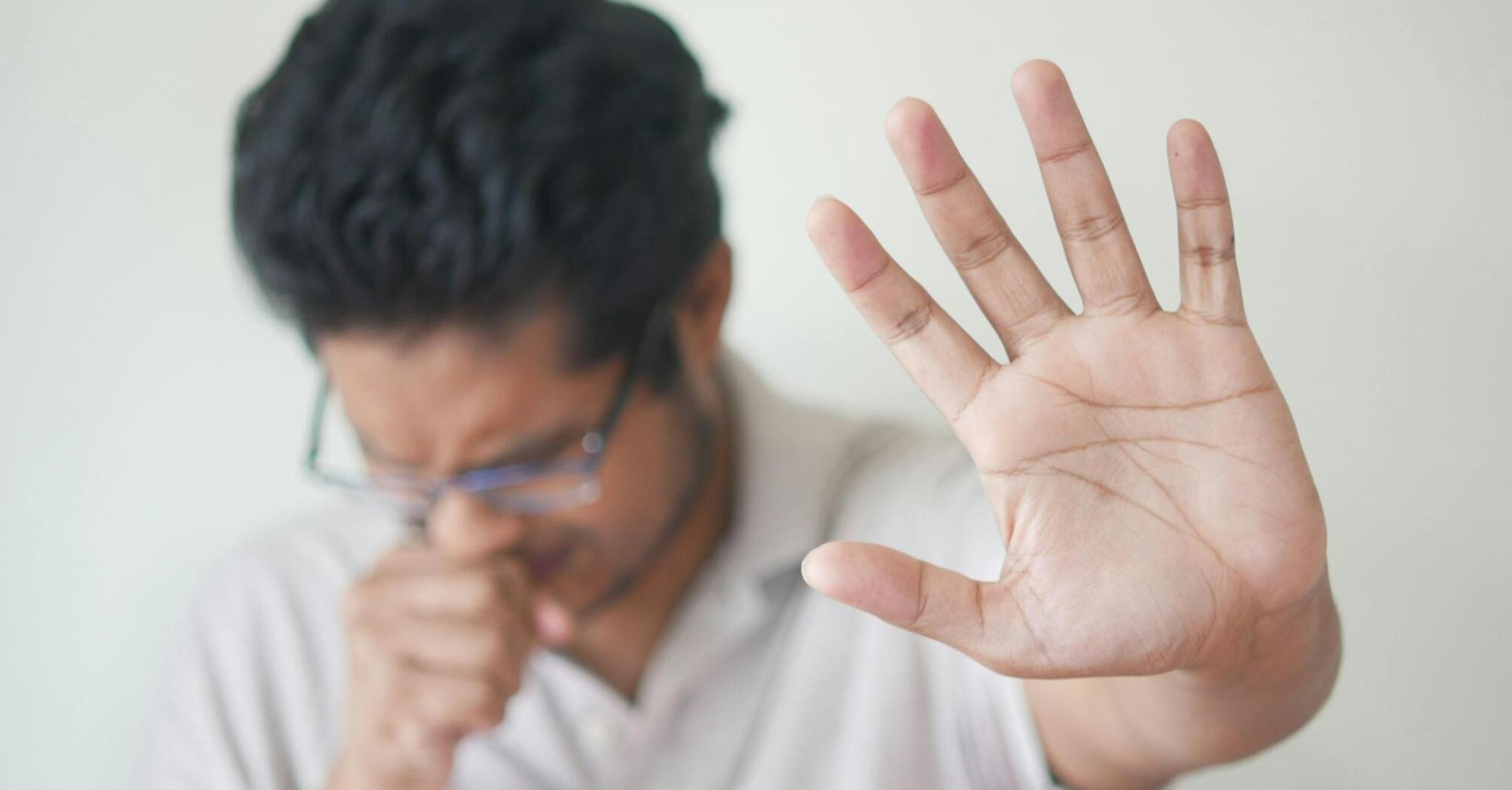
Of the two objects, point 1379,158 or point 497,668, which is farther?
point 497,668

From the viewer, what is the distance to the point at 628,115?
2.61 feet

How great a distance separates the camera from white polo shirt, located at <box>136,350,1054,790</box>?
0.92m

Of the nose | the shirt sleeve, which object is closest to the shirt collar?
the nose

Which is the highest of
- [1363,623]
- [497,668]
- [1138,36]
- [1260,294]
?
[1138,36]

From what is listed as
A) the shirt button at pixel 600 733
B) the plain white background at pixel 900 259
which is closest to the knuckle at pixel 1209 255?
the plain white background at pixel 900 259

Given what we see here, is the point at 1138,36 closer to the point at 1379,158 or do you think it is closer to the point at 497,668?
the point at 1379,158

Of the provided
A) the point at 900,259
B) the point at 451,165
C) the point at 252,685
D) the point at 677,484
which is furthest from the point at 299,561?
the point at 900,259

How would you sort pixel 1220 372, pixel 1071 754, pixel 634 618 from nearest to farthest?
pixel 1220 372 → pixel 1071 754 → pixel 634 618

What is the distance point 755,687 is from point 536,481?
1.02 ft

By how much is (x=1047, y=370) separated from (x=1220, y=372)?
8cm

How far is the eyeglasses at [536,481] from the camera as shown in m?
0.83

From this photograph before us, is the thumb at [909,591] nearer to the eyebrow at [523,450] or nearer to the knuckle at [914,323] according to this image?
the knuckle at [914,323]

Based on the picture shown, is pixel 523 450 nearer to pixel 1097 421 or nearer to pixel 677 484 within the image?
pixel 677 484

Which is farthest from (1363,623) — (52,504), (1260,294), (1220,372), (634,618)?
(52,504)
